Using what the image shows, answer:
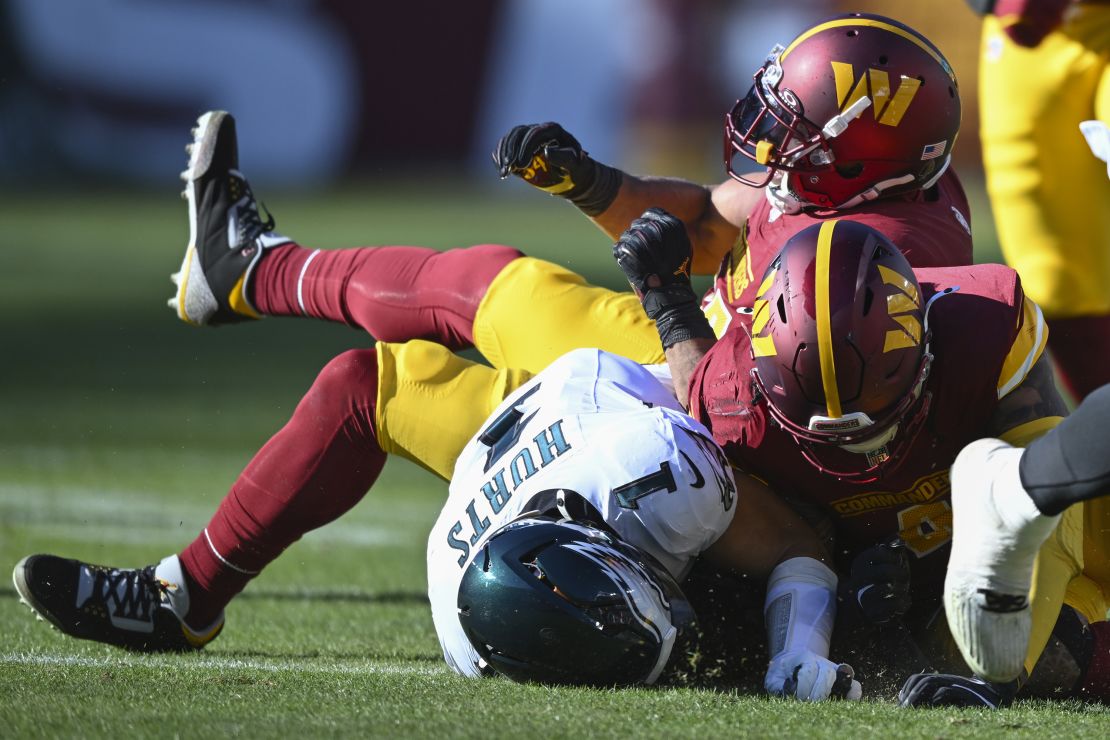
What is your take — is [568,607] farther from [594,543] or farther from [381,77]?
[381,77]

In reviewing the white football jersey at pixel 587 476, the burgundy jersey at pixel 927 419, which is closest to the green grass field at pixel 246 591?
the white football jersey at pixel 587 476

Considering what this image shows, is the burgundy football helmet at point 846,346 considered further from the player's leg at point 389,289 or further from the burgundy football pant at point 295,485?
the burgundy football pant at point 295,485

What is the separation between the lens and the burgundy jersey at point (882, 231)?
11.5 ft

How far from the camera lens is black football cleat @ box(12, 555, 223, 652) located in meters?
3.28

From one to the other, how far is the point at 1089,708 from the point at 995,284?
0.84m

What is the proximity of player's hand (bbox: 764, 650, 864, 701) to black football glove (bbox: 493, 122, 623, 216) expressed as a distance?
1404 millimetres

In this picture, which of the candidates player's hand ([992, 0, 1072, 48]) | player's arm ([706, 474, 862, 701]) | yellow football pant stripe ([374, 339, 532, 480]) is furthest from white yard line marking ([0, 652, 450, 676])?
player's hand ([992, 0, 1072, 48])

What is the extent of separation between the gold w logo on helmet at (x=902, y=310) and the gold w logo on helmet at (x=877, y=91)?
0.82 meters

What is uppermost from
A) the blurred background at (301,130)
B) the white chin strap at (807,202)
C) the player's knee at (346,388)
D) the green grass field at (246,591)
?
the white chin strap at (807,202)

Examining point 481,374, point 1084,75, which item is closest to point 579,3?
point 1084,75

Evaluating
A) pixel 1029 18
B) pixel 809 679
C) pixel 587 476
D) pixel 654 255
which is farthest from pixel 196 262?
pixel 1029 18

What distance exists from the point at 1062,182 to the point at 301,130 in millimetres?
13820

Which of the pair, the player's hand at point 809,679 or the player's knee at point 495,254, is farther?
the player's knee at point 495,254

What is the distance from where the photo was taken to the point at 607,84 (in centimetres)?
1942
